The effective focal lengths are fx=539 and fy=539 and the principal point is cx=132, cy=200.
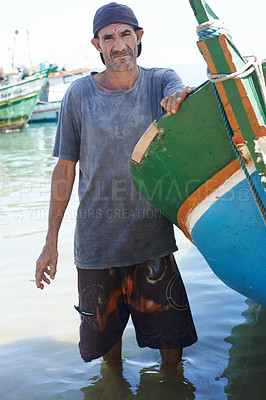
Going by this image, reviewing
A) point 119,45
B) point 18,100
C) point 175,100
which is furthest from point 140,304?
point 18,100

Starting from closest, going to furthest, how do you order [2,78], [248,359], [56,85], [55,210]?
[55,210] → [248,359] → [2,78] → [56,85]

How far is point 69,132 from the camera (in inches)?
95.3

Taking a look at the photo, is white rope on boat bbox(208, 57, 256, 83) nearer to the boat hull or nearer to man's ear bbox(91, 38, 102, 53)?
the boat hull

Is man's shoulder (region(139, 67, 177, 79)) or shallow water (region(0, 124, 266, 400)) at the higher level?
man's shoulder (region(139, 67, 177, 79))

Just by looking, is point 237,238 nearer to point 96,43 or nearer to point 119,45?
point 119,45

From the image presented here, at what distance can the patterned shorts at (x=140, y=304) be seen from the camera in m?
2.45

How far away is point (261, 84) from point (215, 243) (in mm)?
671

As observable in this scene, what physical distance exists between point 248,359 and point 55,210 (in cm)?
130

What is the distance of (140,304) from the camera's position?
2.47m

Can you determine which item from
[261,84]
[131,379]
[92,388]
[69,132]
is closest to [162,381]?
[131,379]

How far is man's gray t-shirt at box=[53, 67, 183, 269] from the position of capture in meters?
2.33

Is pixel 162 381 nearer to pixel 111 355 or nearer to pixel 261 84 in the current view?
pixel 111 355

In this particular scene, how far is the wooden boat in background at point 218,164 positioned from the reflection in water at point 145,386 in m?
0.63

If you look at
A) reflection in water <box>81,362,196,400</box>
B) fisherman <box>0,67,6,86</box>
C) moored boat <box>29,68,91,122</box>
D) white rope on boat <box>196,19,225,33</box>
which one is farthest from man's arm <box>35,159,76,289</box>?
moored boat <box>29,68,91,122</box>
